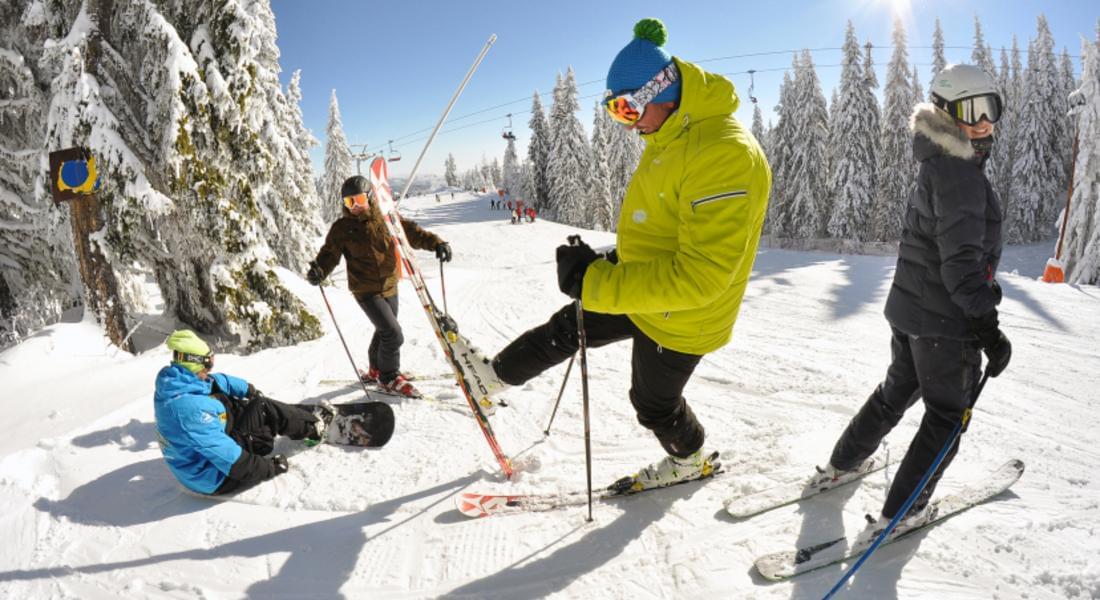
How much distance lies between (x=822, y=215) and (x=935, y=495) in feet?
124

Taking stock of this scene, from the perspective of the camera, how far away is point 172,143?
6.81 metres

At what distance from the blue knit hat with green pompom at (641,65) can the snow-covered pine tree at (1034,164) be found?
4655 cm

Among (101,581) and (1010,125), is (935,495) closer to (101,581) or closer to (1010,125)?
(101,581)

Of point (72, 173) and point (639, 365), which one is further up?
point (72, 173)

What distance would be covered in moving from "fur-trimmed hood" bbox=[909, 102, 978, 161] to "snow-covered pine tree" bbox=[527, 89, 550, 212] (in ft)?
164

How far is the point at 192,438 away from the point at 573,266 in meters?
2.88

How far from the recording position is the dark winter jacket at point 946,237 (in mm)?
2354

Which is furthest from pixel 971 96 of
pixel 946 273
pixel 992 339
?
pixel 992 339

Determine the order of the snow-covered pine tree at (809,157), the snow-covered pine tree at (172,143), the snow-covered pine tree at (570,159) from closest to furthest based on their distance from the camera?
the snow-covered pine tree at (172,143), the snow-covered pine tree at (809,157), the snow-covered pine tree at (570,159)

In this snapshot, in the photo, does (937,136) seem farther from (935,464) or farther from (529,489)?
(529,489)

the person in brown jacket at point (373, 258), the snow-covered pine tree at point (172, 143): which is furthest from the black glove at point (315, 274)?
the snow-covered pine tree at point (172, 143)

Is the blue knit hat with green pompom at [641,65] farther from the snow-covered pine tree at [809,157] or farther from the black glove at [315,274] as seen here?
the snow-covered pine tree at [809,157]

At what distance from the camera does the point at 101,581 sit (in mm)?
2912

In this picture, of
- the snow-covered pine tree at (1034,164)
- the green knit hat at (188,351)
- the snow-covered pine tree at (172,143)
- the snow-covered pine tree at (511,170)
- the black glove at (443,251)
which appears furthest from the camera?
the snow-covered pine tree at (511,170)
